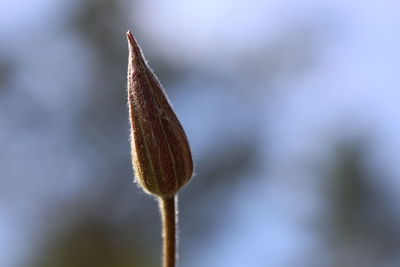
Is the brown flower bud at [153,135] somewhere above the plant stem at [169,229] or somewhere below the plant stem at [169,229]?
above

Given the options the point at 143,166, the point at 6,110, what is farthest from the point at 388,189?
the point at 143,166

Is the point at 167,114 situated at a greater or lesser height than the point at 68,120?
lesser

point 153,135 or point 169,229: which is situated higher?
point 153,135

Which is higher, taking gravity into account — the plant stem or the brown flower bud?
the brown flower bud

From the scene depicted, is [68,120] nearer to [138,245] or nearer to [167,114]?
[138,245]
